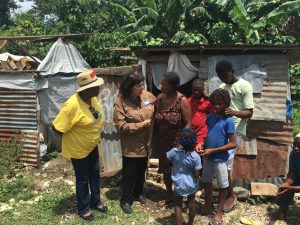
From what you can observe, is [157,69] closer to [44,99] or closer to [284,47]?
[284,47]

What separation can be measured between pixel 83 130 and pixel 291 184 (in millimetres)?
2757

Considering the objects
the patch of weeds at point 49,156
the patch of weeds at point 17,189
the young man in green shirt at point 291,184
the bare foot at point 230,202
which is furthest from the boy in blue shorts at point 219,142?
the patch of weeds at point 49,156

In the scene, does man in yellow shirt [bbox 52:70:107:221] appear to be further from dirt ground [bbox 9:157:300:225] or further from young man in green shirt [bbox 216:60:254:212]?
young man in green shirt [bbox 216:60:254:212]

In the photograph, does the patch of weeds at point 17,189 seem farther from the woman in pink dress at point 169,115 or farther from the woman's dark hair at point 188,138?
the woman's dark hair at point 188,138

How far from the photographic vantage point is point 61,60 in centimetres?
818

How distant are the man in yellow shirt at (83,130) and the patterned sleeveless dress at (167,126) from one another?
797mm

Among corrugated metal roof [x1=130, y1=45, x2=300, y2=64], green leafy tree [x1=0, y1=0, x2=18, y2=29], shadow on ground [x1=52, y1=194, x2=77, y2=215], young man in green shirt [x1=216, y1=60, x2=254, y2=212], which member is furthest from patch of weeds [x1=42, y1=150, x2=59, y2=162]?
green leafy tree [x1=0, y1=0, x2=18, y2=29]

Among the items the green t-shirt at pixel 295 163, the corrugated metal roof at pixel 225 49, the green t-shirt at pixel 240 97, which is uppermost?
the corrugated metal roof at pixel 225 49

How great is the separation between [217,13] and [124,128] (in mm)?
8787

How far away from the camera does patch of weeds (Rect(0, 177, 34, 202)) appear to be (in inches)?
228

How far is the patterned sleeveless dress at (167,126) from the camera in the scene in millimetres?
4684

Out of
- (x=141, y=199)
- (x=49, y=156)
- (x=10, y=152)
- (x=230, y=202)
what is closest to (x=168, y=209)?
(x=141, y=199)

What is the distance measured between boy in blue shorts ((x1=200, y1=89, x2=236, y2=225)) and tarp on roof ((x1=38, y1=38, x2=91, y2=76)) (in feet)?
15.0

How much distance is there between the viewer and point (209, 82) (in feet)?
20.5
